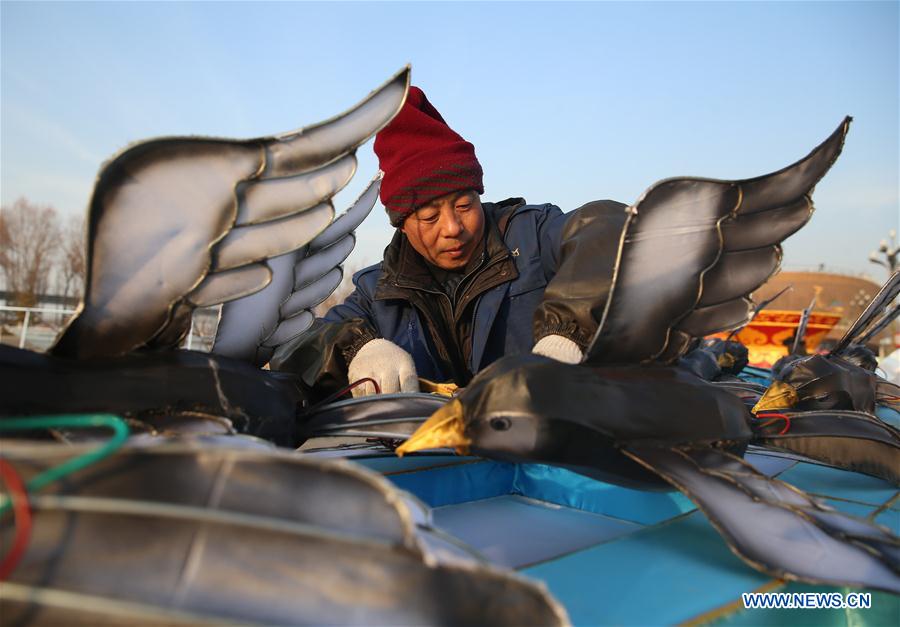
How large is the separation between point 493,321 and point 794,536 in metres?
1.42

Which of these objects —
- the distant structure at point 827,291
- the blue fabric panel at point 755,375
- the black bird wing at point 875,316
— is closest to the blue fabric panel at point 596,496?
the black bird wing at point 875,316

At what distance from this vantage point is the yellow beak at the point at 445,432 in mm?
1074

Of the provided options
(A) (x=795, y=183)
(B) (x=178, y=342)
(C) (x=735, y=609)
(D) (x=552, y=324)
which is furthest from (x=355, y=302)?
(C) (x=735, y=609)

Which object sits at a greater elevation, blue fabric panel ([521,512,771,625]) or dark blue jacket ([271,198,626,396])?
dark blue jacket ([271,198,626,396])

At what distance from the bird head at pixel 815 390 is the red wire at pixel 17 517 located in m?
2.10

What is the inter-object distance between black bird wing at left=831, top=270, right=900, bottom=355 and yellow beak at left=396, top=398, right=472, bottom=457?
1924mm

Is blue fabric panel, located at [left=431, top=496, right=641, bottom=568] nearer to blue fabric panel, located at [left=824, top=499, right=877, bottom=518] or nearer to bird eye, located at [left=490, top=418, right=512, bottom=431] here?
bird eye, located at [left=490, top=418, right=512, bottom=431]

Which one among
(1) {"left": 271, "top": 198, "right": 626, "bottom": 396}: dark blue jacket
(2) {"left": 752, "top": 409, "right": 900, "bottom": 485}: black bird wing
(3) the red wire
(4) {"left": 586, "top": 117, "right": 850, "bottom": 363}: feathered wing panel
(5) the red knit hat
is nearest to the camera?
(3) the red wire

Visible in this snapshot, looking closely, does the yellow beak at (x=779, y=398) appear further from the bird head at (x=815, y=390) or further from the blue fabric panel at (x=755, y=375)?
the blue fabric panel at (x=755, y=375)

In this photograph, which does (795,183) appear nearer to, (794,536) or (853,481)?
(794,536)

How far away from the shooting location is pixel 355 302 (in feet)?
8.77

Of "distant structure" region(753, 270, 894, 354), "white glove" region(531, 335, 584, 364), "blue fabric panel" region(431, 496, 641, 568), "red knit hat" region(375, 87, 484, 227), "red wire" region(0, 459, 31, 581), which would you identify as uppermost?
"distant structure" region(753, 270, 894, 354)

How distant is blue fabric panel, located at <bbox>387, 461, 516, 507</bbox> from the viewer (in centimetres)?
141

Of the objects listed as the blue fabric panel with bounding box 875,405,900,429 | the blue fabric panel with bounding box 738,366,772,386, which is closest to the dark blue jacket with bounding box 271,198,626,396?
the blue fabric panel with bounding box 875,405,900,429
